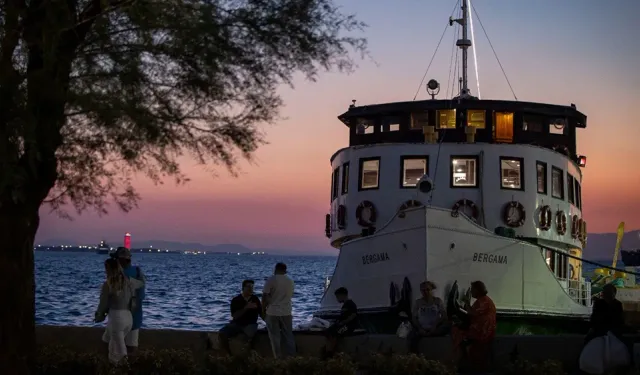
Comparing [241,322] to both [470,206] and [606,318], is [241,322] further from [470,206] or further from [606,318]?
[470,206]

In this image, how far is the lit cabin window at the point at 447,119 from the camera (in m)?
25.0

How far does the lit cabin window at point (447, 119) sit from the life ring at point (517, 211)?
109 inches

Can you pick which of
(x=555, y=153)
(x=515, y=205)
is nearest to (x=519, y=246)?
(x=515, y=205)

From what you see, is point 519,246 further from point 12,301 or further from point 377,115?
point 12,301

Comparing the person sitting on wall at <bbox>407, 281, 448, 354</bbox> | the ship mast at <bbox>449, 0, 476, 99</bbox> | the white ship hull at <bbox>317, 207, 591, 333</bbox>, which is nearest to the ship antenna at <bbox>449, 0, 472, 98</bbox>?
the ship mast at <bbox>449, 0, 476, 99</bbox>

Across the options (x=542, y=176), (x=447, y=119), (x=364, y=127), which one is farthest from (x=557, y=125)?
(x=364, y=127)

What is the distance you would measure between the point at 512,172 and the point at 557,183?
1.61 meters

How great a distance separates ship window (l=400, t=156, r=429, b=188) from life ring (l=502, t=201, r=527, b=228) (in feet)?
7.09

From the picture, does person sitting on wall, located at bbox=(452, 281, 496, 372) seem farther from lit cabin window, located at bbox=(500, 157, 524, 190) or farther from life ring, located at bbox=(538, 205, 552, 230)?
life ring, located at bbox=(538, 205, 552, 230)

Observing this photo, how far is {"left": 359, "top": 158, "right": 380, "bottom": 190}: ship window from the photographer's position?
2452cm

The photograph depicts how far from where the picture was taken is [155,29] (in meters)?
10.7

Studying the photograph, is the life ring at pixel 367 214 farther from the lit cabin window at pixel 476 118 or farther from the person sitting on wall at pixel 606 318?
the person sitting on wall at pixel 606 318

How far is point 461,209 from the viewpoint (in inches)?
922

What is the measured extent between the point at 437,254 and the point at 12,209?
11301 mm
